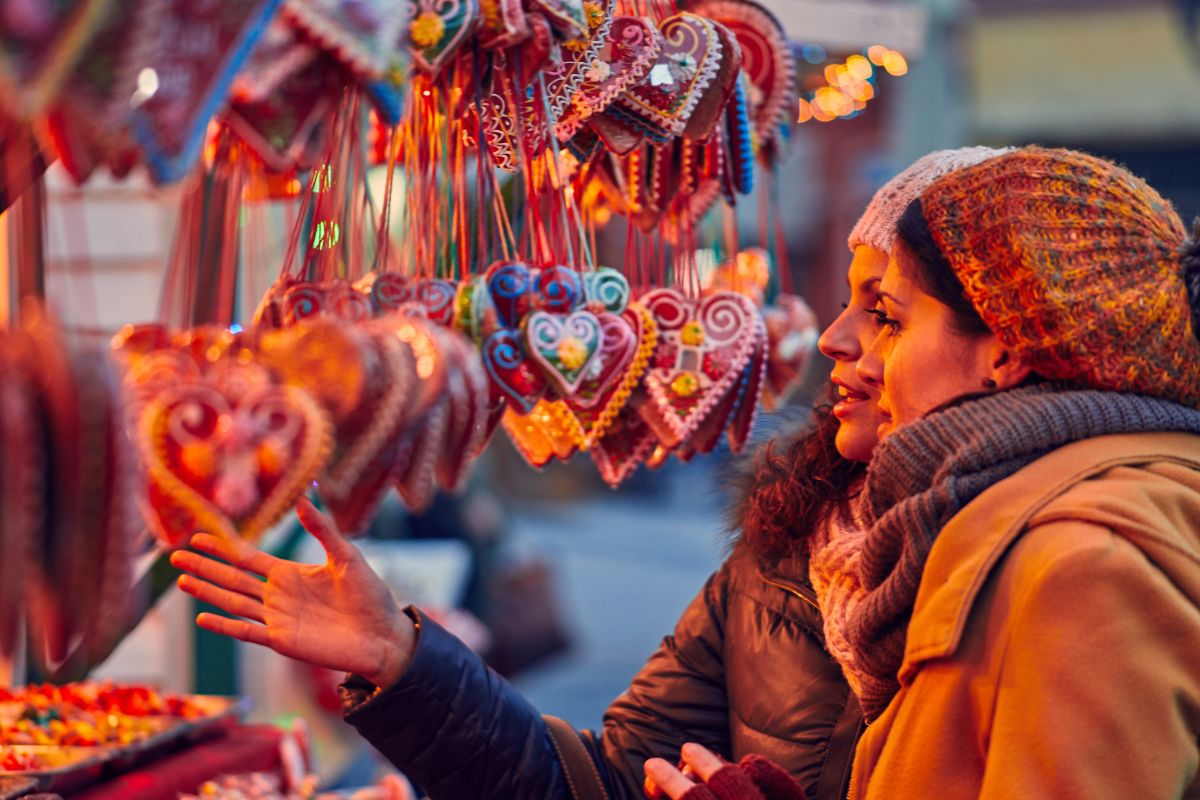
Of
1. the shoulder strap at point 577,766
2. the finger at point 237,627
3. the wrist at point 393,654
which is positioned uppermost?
the finger at point 237,627

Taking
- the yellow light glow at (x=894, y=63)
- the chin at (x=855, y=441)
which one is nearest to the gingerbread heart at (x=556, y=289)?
the chin at (x=855, y=441)

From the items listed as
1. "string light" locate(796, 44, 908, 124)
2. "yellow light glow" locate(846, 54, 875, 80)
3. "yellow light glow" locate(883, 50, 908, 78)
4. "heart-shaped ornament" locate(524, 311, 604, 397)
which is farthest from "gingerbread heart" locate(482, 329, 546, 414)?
"yellow light glow" locate(883, 50, 908, 78)

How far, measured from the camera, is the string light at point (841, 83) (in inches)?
101

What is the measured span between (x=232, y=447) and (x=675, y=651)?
0.92m

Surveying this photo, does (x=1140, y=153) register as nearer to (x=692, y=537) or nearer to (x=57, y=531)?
(x=692, y=537)

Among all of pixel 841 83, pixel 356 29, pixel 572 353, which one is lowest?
pixel 572 353

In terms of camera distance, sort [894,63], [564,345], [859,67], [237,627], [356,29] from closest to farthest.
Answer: [356,29] < [564,345] < [237,627] < [859,67] < [894,63]

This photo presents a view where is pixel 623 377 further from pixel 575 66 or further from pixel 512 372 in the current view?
pixel 575 66

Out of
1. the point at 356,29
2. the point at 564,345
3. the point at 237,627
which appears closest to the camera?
the point at 356,29

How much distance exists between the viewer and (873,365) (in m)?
1.45

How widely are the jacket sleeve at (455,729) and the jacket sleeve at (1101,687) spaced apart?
64 cm

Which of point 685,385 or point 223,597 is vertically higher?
point 685,385

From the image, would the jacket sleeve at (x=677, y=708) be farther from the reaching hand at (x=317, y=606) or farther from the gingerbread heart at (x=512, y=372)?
the gingerbread heart at (x=512, y=372)

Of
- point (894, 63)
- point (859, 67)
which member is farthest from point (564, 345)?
point (894, 63)
